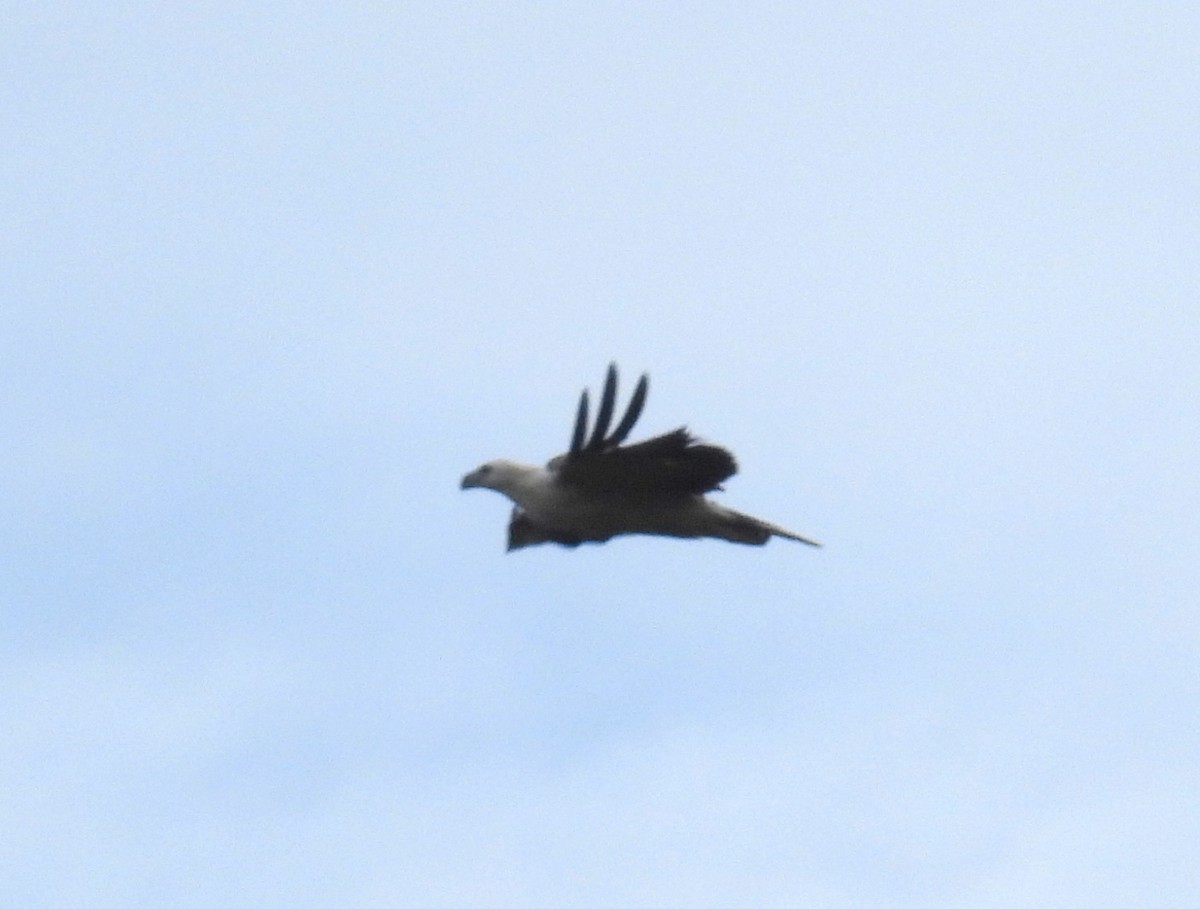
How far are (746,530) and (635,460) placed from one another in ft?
4.17

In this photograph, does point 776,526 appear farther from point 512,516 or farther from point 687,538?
point 512,516

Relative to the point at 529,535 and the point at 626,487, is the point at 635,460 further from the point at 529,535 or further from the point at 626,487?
the point at 529,535

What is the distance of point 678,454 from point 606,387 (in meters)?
0.90

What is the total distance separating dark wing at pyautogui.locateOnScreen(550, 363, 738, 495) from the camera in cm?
2412

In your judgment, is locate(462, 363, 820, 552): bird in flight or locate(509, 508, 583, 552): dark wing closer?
locate(462, 363, 820, 552): bird in flight

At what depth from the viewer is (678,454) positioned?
2450 cm

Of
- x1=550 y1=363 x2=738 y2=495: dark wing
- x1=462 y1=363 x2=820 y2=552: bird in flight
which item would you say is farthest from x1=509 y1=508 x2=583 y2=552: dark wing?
x1=550 y1=363 x2=738 y2=495: dark wing

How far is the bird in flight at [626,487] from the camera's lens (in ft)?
79.9

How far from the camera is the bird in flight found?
24.3m

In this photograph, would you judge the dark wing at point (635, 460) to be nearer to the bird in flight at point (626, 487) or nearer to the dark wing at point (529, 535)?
the bird in flight at point (626, 487)

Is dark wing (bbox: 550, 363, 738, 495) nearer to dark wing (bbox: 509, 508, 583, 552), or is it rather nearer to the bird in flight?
the bird in flight

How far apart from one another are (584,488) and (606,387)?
1.20 m

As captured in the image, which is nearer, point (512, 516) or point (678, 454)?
point (678, 454)

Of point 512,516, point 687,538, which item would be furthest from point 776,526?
point 512,516
